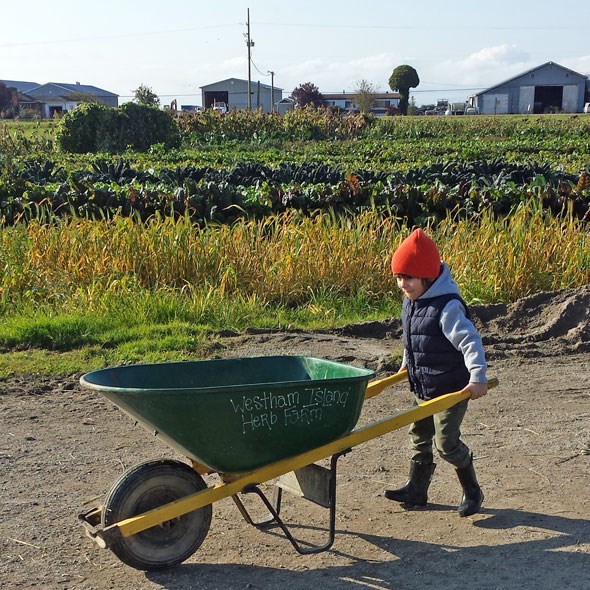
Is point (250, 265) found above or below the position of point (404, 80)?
below

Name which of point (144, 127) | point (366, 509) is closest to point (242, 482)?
point (366, 509)

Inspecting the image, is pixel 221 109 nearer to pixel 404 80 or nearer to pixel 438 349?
pixel 404 80

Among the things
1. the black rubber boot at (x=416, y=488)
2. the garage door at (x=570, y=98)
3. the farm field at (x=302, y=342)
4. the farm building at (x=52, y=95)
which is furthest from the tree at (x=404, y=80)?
the black rubber boot at (x=416, y=488)

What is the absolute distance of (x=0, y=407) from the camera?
594cm

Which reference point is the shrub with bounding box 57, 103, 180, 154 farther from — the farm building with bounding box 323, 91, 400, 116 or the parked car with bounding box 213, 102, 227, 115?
the farm building with bounding box 323, 91, 400, 116

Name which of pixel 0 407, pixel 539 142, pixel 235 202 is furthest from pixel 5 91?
pixel 0 407

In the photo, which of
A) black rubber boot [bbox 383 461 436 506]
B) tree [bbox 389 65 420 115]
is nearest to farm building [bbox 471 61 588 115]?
tree [bbox 389 65 420 115]

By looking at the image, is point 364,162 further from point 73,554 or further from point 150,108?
point 73,554

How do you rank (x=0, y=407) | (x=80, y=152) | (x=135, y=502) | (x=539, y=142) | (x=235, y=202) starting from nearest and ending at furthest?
(x=135, y=502)
(x=0, y=407)
(x=235, y=202)
(x=80, y=152)
(x=539, y=142)

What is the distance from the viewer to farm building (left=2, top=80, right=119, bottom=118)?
299 ft

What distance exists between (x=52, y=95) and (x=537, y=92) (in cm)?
5731

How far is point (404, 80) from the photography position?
280 feet

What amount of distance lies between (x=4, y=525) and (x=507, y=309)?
520 centimetres

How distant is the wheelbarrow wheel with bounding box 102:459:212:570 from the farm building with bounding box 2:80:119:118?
8819 cm
